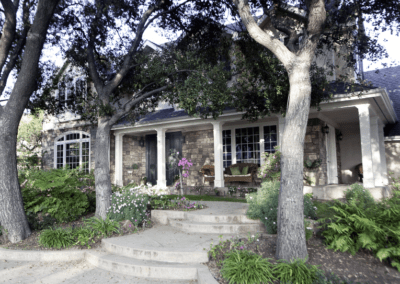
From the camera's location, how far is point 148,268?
12.5 feet

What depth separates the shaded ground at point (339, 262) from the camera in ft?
10.9

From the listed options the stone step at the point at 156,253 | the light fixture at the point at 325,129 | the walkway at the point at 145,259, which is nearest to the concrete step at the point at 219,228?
the walkway at the point at 145,259

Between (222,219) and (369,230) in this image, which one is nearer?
Result: (369,230)

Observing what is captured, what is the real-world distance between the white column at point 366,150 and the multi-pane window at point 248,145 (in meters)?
3.52

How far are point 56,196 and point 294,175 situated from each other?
505 cm

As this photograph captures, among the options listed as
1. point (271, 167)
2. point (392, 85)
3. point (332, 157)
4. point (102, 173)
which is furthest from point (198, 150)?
point (392, 85)

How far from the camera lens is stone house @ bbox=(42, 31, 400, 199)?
7.28 metres

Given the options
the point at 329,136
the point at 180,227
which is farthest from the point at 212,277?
the point at 329,136

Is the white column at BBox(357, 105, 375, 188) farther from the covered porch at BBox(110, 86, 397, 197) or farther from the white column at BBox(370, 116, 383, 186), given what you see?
the white column at BBox(370, 116, 383, 186)

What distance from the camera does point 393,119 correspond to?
9539mm

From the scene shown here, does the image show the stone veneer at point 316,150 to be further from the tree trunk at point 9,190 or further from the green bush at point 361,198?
the tree trunk at point 9,190

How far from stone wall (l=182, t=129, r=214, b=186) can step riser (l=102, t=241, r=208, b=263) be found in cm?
660

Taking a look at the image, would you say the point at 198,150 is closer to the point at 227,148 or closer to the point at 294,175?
the point at 227,148

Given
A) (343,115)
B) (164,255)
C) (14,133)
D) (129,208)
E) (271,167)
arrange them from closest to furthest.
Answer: (164,255) → (14,133) → (129,208) → (271,167) → (343,115)
